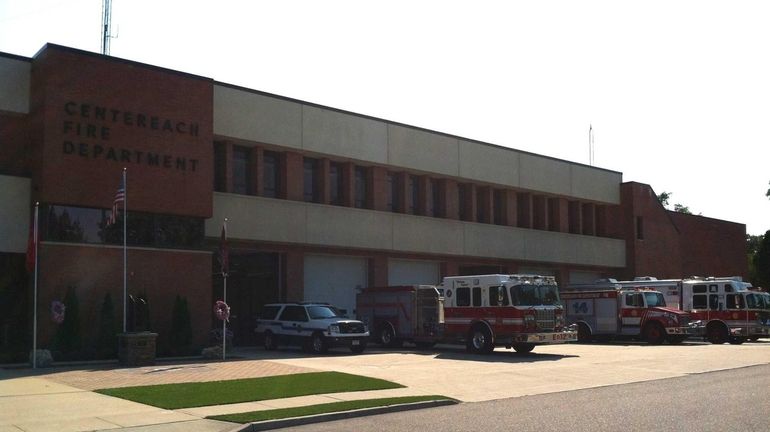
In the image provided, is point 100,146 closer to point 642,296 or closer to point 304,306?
point 304,306

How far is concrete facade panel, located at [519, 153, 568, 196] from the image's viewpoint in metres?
46.0

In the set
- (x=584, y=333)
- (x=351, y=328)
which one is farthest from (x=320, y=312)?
(x=584, y=333)

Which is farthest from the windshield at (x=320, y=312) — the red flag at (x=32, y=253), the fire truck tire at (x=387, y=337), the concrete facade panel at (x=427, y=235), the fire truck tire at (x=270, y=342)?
the red flag at (x=32, y=253)

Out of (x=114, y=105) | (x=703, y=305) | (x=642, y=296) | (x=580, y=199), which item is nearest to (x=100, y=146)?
(x=114, y=105)

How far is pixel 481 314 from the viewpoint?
28.8 m

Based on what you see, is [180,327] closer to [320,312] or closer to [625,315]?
[320,312]

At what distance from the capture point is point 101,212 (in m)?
26.6

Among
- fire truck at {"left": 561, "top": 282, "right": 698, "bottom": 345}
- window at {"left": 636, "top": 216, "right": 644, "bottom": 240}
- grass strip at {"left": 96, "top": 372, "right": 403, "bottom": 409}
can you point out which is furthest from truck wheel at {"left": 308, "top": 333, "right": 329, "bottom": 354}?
window at {"left": 636, "top": 216, "right": 644, "bottom": 240}

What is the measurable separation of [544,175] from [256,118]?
20505 mm

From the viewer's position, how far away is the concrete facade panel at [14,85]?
87.7ft

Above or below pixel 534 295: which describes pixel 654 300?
below

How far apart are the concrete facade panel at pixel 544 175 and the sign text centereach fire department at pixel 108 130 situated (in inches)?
885

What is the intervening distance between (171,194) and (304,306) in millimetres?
6125

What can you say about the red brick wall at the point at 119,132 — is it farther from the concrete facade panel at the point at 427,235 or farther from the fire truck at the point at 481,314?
the concrete facade panel at the point at 427,235
